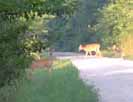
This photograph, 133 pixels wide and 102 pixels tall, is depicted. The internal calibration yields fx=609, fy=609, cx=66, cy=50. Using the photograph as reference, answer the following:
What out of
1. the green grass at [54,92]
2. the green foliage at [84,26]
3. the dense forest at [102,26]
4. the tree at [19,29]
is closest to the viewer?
the tree at [19,29]

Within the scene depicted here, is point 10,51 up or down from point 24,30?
down

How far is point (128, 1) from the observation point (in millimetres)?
45875

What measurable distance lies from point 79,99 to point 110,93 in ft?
8.60

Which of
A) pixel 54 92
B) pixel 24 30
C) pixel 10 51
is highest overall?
pixel 24 30

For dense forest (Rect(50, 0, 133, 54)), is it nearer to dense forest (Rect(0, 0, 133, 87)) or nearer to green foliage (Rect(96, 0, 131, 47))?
green foliage (Rect(96, 0, 131, 47))

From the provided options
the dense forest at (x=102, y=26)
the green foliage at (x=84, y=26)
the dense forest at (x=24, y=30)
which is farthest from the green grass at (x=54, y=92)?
the green foliage at (x=84, y=26)

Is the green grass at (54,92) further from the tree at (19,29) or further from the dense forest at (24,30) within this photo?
the tree at (19,29)

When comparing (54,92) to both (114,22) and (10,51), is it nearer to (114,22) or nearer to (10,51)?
(10,51)

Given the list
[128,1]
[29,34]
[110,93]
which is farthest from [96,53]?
[29,34]

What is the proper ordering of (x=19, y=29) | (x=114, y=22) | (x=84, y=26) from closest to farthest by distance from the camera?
(x=19, y=29) < (x=114, y=22) < (x=84, y=26)

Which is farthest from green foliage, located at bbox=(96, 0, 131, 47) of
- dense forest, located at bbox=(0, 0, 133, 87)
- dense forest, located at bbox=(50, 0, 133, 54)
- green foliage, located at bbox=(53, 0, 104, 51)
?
dense forest, located at bbox=(0, 0, 133, 87)

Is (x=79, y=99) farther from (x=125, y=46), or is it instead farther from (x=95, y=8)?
(x=95, y=8)

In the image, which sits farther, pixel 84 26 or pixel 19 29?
pixel 84 26

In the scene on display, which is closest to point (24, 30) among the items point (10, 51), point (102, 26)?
point (10, 51)
